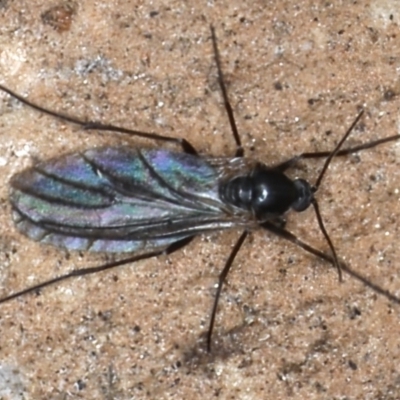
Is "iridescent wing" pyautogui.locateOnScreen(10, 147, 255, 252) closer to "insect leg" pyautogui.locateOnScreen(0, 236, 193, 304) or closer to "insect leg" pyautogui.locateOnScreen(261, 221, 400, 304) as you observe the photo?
"insect leg" pyautogui.locateOnScreen(0, 236, 193, 304)

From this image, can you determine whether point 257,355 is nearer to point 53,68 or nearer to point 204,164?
point 204,164

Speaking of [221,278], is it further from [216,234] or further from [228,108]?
[228,108]

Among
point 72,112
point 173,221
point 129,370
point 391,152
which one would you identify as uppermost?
point 391,152

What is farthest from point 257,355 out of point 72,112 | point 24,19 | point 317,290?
point 24,19

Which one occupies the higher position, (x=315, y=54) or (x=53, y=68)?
(x=315, y=54)

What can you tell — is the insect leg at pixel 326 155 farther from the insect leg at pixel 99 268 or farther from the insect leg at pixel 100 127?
the insect leg at pixel 99 268
